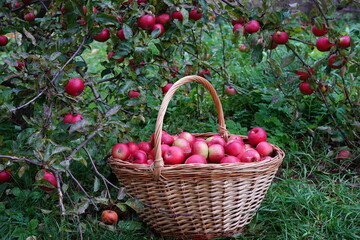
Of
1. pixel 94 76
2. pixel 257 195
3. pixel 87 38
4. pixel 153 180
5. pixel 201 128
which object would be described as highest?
pixel 87 38

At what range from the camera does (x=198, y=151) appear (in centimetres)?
194

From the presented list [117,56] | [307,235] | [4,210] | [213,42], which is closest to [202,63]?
[117,56]

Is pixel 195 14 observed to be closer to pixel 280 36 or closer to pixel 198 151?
pixel 280 36

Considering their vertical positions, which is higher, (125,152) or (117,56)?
(117,56)

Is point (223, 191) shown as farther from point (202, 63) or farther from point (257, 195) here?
point (202, 63)

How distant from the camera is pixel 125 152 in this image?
1.92 m

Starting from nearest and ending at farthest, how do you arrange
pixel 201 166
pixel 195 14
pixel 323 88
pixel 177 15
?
1. pixel 201 166
2. pixel 177 15
3. pixel 195 14
4. pixel 323 88

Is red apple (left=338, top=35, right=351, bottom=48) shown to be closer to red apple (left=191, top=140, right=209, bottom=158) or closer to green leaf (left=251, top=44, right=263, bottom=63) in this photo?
green leaf (left=251, top=44, right=263, bottom=63)

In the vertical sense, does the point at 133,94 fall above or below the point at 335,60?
below

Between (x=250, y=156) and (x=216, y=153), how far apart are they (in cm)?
16

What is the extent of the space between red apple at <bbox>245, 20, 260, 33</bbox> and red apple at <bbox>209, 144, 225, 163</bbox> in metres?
0.58

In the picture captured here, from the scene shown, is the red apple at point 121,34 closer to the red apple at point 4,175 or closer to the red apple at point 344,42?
the red apple at point 4,175

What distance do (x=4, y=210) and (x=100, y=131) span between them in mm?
678

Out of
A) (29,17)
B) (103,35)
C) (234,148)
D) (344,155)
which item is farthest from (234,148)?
(29,17)
